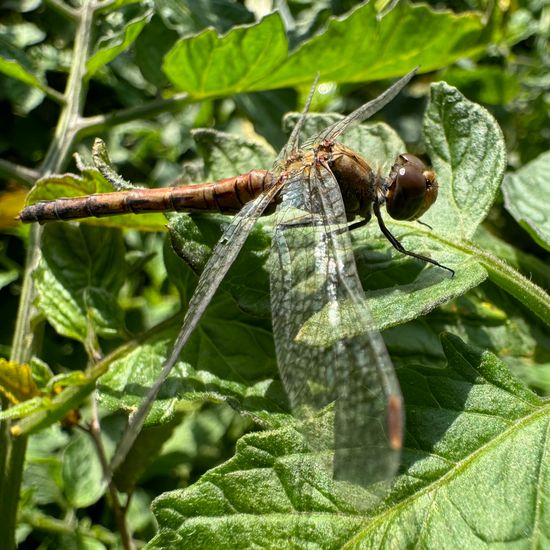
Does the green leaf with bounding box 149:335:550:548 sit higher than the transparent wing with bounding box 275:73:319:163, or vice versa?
the transparent wing with bounding box 275:73:319:163

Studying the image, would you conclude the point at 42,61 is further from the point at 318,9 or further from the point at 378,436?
the point at 378,436

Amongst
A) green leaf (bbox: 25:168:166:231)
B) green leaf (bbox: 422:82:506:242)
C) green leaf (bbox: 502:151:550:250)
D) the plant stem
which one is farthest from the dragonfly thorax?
the plant stem

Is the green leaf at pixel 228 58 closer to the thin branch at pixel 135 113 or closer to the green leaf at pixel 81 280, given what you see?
the thin branch at pixel 135 113

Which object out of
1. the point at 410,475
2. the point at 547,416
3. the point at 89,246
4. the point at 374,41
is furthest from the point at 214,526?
the point at 374,41

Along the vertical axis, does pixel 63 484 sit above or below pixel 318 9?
below

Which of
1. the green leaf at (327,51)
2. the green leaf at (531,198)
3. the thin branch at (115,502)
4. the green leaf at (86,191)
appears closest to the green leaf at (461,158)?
the green leaf at (531,198)

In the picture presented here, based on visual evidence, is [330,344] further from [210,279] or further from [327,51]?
[327,51]

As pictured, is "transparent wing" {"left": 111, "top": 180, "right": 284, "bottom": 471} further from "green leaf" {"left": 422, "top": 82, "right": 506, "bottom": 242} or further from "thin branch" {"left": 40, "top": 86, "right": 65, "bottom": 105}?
"thin branch" {"left": 40, "top": 86, "right": 65, "bottom": 105}
